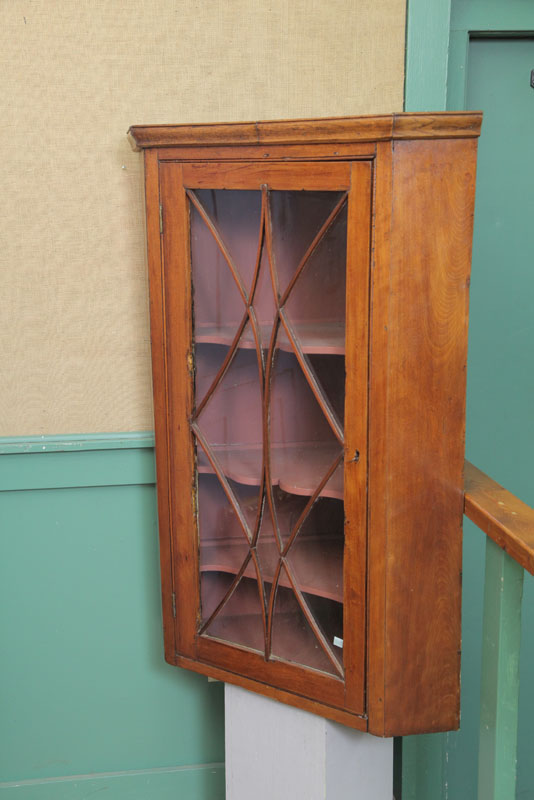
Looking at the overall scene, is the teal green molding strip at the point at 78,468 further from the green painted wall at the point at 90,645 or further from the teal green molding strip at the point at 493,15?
the teal green molding strip at the point at 493,15

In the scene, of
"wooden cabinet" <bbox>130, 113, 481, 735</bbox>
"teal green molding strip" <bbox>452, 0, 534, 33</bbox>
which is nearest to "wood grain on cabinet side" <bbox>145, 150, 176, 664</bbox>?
"wooden cabinet" <bbox>130, 113, 481, 735</bbox>

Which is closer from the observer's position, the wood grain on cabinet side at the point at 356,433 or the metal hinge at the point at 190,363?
the wood grain on cabinet side at the point at 356,433

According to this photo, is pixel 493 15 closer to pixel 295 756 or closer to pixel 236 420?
pixel 236 420

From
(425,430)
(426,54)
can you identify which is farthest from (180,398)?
(426,54)

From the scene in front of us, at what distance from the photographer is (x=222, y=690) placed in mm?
1761

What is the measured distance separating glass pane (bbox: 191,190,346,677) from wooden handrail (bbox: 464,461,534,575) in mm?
207

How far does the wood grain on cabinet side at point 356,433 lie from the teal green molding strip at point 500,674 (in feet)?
0.65

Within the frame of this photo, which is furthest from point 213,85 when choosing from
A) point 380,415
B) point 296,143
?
point 380,415

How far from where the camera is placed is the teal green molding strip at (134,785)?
5.73ft

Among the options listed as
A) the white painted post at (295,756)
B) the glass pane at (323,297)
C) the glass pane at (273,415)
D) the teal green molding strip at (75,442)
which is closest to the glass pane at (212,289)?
the glass pane at (273,415)

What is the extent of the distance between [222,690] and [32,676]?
1.33 ft

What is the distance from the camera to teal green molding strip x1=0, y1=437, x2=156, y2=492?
1636 millimetres

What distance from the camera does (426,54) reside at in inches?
59.3

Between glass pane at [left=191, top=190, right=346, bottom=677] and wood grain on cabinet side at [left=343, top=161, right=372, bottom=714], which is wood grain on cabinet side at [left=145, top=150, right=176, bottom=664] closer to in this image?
glass pane at [left=191, top=190, right=346, bottom=677]
